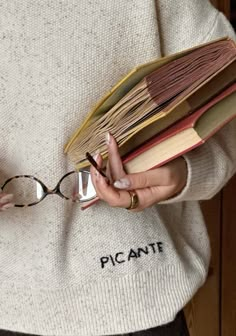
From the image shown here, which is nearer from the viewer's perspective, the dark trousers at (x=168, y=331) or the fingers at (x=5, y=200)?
the fingers at (x=5, y=200)

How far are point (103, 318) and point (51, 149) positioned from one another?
0.22m

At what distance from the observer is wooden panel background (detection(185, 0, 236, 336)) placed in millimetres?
A: 1395

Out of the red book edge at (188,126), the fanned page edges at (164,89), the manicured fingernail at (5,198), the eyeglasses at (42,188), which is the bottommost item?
the eyeglasses at (42,188)

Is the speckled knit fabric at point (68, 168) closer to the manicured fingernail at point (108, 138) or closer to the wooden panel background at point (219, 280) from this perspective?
the manicured fingernail at point (108, 138)

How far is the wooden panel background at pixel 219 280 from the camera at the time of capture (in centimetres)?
139

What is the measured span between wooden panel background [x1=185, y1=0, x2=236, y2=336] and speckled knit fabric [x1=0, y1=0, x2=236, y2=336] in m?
0.61

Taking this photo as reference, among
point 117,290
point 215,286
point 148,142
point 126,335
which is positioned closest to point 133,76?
point 148,142

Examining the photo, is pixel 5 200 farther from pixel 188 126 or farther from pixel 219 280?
pixel 219 280

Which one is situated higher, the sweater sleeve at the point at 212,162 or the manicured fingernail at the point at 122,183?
the manicured fingernail at the point at 122,183

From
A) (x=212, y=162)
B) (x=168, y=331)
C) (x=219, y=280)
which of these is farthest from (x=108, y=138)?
(x=219, y=280)

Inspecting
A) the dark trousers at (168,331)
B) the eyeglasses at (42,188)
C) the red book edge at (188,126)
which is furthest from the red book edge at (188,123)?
the dark trousers at (168,331)

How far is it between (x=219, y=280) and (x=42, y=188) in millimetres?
890

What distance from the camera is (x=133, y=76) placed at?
0.54 meters

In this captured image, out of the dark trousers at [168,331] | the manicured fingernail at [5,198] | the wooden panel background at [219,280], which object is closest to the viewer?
the manicured fingernail at [5,198]
